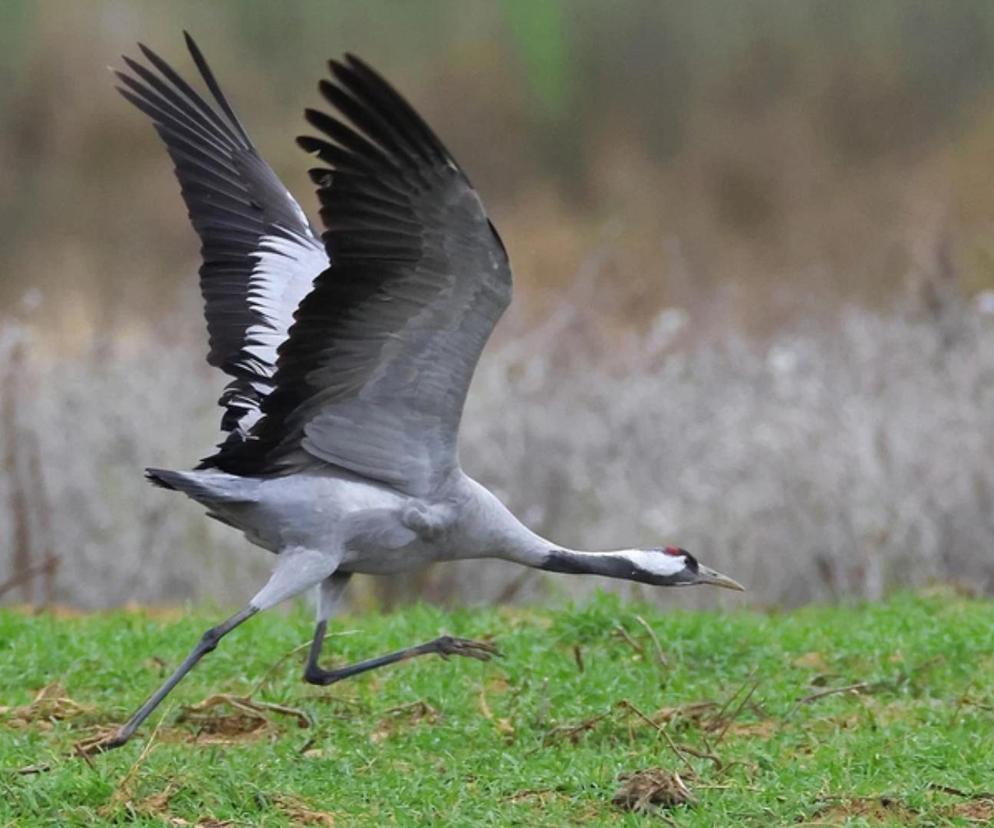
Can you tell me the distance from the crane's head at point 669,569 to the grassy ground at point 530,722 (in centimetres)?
38

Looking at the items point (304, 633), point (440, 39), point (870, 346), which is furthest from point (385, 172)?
point (440, 39)

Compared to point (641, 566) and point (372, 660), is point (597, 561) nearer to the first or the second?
point (641, 566)

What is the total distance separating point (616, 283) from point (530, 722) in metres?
10.7

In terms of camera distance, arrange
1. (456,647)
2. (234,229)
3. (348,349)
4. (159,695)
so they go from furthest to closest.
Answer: (234,229) < (456,647) < (348,349) < (159,695)

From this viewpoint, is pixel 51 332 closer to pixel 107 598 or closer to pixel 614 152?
pixel 107 598

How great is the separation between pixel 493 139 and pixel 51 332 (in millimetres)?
7766

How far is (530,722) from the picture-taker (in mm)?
6555

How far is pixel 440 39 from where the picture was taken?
80.8 feet

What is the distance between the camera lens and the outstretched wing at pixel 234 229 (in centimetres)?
736

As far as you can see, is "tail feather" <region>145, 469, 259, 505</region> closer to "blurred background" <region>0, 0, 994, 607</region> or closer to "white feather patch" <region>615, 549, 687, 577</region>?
"white feather patch" <region>615, 549, 687, 577</region>

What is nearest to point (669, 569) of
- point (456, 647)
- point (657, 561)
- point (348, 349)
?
point (657, 561)

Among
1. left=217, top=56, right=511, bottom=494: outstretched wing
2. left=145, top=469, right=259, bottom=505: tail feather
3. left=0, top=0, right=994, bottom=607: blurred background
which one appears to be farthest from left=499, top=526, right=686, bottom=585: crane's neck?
left=0, top=0, right=994, bottom=607: blurred background

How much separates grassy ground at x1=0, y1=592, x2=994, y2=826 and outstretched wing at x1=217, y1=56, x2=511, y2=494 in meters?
0.90

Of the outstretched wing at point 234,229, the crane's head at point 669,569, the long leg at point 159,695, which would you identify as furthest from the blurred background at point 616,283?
the crane's head at point 669,569
